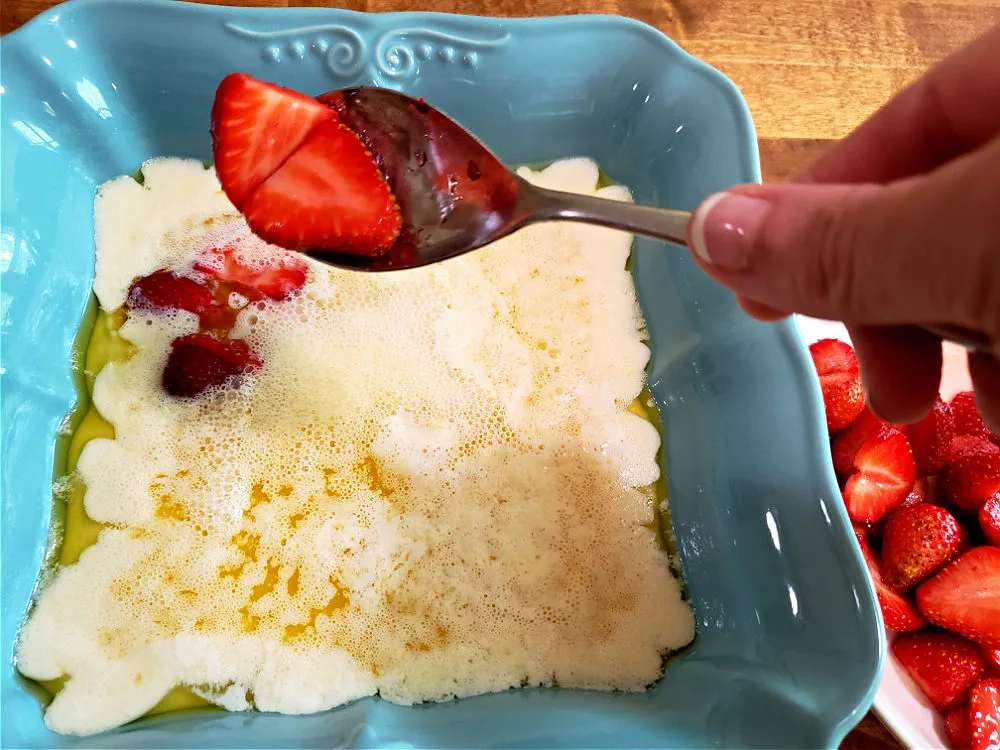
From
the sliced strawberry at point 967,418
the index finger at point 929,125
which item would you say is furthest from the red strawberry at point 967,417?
the index finger at point 929,125

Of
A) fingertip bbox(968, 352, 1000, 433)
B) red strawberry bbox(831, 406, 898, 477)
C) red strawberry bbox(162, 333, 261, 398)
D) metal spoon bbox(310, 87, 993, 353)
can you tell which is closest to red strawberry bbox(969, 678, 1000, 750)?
red strawberry bbox(831, 406, 898, 477)

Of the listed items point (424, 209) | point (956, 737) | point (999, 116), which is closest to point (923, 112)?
point (999, 116)

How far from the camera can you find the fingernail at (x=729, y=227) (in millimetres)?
400

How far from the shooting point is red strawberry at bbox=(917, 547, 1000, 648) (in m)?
0.74

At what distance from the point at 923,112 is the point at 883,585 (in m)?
0.53

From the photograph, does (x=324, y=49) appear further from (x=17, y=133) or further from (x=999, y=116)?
(x=999, y=116)

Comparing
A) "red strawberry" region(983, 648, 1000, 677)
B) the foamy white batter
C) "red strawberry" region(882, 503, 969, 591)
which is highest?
the foamy white batter

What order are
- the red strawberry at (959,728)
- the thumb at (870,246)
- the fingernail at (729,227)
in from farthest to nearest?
the red strawberry at (959,728), the fingernail at (729,227), the thumb at (870,246)

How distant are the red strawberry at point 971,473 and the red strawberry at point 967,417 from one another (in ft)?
0.10

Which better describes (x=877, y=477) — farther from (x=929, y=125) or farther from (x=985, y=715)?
(x=929, y=125)

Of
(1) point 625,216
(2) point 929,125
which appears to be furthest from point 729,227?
(2) point 929,125

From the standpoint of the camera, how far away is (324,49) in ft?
2.38

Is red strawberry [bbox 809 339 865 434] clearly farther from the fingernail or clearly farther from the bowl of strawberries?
the fingernail

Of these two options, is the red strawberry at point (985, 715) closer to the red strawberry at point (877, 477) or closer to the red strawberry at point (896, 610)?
the red strawberry at point (896, 610)
